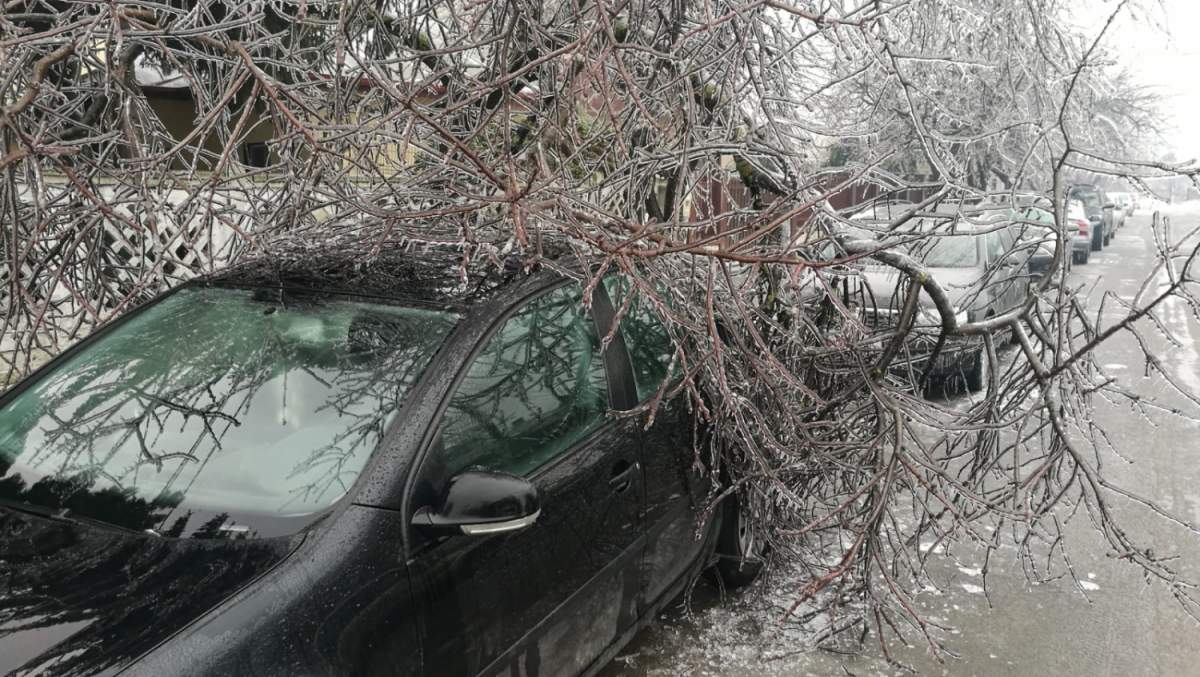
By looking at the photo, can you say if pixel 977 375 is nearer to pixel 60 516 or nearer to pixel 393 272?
pixel 393 272

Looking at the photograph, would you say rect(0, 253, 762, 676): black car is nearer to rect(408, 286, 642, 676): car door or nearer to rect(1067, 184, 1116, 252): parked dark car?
rect(408, 286, 642, 676): car door

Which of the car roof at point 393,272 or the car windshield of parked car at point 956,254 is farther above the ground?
the car roof at point 393,272

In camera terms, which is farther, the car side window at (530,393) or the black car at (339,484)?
the car side window at (530,393)

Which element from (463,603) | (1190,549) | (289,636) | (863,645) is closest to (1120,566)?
(1190,549)

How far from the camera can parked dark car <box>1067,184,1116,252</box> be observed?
2091 cm

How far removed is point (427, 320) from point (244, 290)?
76 cm

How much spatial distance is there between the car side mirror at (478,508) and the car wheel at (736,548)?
1.83m

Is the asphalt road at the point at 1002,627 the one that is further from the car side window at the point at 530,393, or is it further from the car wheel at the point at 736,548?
the car side window at the point at 530,393

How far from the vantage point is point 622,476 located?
288cm

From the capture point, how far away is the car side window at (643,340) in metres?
3.15

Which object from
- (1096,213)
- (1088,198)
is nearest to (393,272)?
(1088,198)

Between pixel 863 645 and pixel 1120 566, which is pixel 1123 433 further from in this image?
pixel 863 645

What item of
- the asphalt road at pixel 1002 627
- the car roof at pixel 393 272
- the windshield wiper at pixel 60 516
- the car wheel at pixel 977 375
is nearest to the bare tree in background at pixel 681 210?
the car roof at pixel 393 272

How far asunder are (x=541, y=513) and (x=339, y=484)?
63 centimetres
